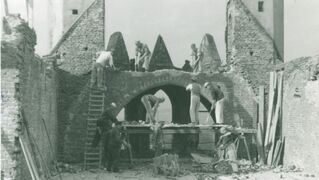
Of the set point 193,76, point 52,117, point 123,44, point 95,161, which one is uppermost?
point 123,44

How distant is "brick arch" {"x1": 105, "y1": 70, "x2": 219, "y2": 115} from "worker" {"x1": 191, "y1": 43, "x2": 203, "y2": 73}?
5.31 ft

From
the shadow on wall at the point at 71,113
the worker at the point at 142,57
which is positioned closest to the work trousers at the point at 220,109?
the worker at the point at 142,57

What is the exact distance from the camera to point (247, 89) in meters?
18.4

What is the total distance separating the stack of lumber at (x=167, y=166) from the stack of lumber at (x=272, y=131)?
399cm

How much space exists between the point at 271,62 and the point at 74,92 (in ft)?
25.9

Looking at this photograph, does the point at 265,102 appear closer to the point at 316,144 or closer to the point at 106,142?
the point at 316,144

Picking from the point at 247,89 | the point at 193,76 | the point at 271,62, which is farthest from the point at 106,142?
the point at 271,62

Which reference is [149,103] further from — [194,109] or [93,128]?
[93,128]

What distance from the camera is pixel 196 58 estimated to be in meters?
20.9

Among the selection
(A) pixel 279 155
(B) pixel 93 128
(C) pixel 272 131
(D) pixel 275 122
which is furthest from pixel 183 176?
(D) pixel 275 122

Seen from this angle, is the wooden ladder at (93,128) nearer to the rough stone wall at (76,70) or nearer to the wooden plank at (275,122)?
the rough stone wall at (76,70)

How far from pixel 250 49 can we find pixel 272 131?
13.2 feet

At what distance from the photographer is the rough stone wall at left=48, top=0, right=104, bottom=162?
1698 cm

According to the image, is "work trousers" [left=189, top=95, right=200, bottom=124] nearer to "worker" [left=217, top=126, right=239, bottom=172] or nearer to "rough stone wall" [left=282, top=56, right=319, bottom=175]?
"worker" [left=217, top=126, right=239, bottom=172]
